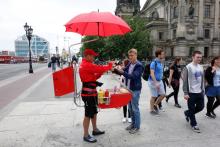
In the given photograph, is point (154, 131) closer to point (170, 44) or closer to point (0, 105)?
point (0, 105)

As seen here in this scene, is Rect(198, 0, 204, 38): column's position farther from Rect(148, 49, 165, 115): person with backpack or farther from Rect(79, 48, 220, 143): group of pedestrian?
Rect(148, 49, 165, 115): person with backpack

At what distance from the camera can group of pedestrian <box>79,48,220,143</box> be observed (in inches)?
201

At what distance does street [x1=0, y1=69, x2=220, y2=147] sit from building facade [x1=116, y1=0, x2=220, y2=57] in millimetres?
47902

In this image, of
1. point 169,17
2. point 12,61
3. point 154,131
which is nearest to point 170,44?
point 169,17

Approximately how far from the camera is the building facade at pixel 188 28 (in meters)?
54.2

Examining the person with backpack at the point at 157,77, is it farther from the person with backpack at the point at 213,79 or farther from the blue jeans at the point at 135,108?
the blue jeans at the point at 135,108

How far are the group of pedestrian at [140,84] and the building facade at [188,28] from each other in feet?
156

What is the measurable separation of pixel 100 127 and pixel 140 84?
1571mm

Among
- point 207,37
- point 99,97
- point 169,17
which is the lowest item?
point 99,97

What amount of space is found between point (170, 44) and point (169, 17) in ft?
21.7

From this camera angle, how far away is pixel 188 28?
5469 cm

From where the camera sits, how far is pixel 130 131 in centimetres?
592

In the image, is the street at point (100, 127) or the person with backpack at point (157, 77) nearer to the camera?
the street at point (100, 127)

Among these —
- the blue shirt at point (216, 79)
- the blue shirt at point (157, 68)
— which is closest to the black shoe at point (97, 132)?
the blue shirt at point (157, 68)
